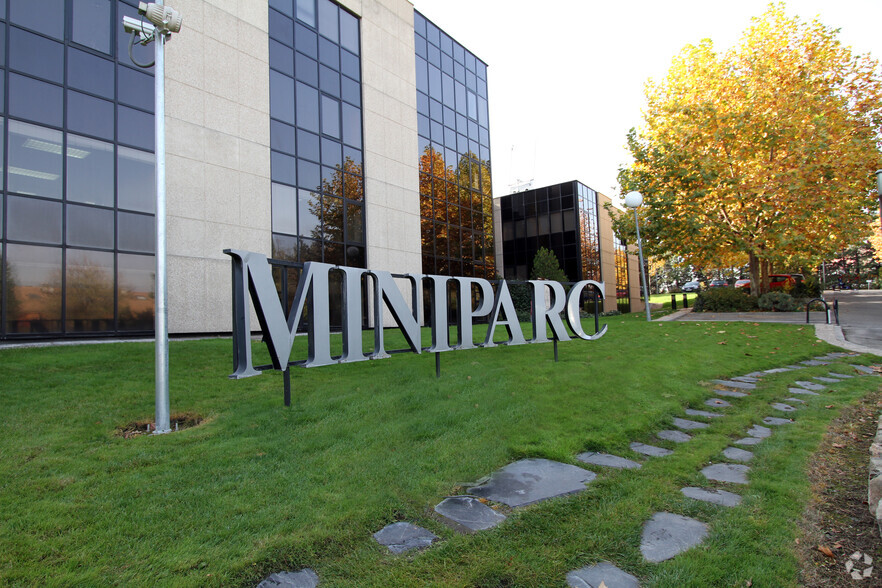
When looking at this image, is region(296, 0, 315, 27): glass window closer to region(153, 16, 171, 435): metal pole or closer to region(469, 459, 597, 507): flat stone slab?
region(153, 16, 171, 435): metal pole

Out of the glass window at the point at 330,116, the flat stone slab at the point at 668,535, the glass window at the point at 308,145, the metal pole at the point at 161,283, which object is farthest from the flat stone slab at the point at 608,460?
the glass window at the point at 330,116

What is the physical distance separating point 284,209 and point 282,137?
2517mm

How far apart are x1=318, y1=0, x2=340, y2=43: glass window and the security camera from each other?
14.1 metres

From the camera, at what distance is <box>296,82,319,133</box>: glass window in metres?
17.0

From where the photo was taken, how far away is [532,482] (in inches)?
151

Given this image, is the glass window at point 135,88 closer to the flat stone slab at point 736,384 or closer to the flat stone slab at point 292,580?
the flat stone slab at point 292,580

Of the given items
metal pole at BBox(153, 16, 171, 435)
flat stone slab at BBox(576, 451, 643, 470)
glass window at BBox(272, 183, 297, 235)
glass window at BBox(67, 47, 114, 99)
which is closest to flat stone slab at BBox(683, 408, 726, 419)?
flat stone slab at BBox(576, 451, 643, 470)

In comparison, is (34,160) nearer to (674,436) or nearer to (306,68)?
(306,68)

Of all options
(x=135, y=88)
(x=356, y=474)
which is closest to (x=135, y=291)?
(x=135, y=88)

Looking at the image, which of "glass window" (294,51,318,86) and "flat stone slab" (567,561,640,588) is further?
"glass window" (294,51,318,86)

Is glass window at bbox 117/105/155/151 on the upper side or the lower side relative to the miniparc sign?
upper

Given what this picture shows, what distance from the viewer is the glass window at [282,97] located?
16.1 m

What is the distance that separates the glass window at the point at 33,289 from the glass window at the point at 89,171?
1.55 metres

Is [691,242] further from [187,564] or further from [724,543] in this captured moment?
[187,564]
